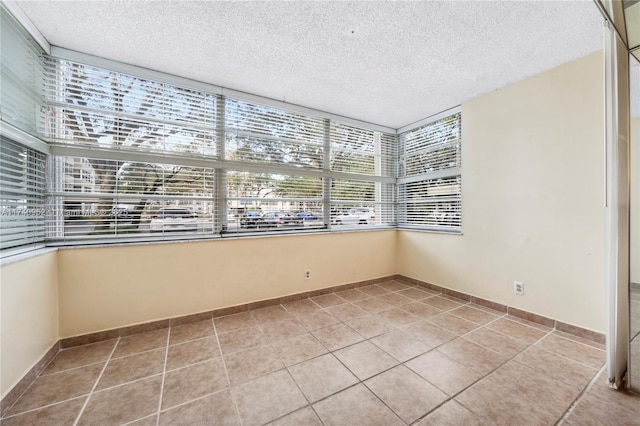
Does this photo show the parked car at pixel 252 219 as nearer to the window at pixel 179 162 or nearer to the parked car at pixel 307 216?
the window at pixel 179 162

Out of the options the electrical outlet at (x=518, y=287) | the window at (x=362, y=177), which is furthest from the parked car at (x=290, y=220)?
the electrical outlet at (x=518, y=287)

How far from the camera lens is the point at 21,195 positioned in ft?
6.20

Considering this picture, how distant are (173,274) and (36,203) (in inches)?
46.7

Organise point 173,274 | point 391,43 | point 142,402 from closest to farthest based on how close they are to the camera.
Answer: point 142,402, point 391,43, point 173,274

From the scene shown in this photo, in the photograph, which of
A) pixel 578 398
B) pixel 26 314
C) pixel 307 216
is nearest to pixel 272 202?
pixel 307 216

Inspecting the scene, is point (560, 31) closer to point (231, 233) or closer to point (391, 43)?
point (391, 43)

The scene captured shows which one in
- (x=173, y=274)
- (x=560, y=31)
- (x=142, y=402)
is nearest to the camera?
(x=142, y=402)

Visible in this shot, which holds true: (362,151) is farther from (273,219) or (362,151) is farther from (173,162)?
(173,162)

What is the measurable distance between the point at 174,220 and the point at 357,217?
2538 millimetres

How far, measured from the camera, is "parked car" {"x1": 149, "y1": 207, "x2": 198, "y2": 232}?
2.58 meters

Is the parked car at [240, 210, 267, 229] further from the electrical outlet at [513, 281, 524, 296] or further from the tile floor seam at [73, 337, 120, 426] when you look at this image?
the electrical outlet at [513, 281, 524, 296]

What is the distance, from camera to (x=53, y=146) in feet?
7.14

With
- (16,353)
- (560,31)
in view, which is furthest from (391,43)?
(16,353)

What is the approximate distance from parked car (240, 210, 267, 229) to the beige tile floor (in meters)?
1.08
